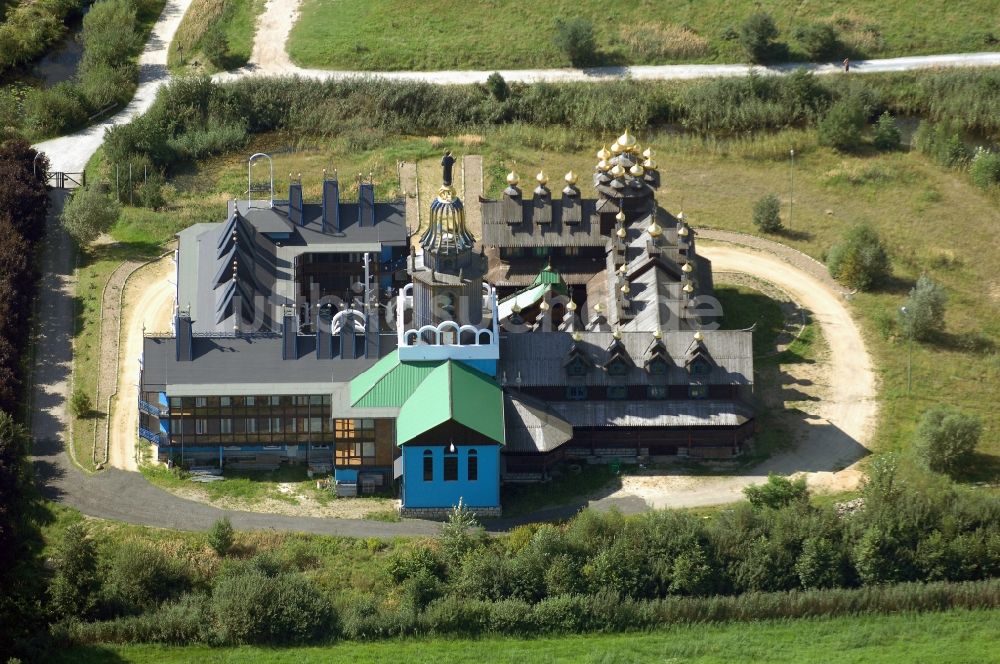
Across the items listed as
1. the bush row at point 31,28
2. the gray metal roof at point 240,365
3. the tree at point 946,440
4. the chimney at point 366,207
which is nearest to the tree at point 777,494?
the tree at point 946,440

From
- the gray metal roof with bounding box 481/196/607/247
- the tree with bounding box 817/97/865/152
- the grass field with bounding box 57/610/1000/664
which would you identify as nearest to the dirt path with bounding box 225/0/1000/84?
the tree with bounding box 817/97/865/152

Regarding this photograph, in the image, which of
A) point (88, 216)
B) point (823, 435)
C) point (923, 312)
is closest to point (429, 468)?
point (823, 435)

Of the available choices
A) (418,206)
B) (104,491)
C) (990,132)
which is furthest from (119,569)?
(990,132)

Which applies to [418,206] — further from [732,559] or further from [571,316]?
[732,559]

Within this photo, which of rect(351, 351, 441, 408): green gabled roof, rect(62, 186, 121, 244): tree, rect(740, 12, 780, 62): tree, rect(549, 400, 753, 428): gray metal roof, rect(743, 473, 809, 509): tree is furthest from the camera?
rect(740, 12, 780, 62): tree

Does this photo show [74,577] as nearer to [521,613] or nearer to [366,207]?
[521,613]

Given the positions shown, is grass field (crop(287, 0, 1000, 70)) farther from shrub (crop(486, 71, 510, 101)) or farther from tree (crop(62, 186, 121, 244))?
tree (crop(62, 186, 121, 244))
